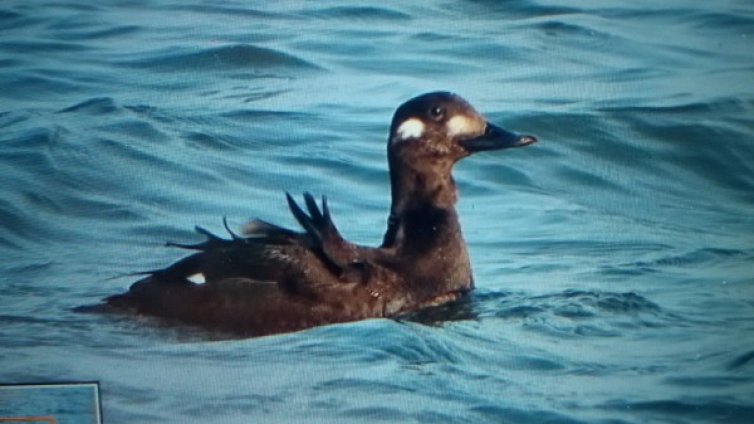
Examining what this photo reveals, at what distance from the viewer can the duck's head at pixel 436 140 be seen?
10.5 feet

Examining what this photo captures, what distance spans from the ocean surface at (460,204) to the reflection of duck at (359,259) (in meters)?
0.04

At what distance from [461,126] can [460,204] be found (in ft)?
0.49

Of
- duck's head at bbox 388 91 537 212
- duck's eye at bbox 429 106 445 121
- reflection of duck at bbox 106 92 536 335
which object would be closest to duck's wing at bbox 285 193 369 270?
reflection of duck at bbox 106 92 536 335

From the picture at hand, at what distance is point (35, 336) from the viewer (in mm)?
3332

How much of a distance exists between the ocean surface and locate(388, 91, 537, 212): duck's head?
0.04 meters

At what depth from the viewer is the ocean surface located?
10.4 ft

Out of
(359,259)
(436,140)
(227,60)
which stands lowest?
(359,259)

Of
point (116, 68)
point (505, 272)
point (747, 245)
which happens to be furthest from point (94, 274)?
point (747, 245)

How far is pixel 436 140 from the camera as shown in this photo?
10.5 feet

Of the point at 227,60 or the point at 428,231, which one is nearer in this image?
the point at 428,231

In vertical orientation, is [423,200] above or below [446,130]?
below

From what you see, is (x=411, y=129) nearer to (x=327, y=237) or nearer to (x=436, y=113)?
(x=436, y=113)

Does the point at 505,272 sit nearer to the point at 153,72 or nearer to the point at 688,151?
the point at 688,151

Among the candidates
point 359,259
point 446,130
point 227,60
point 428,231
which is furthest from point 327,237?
point 227,60
